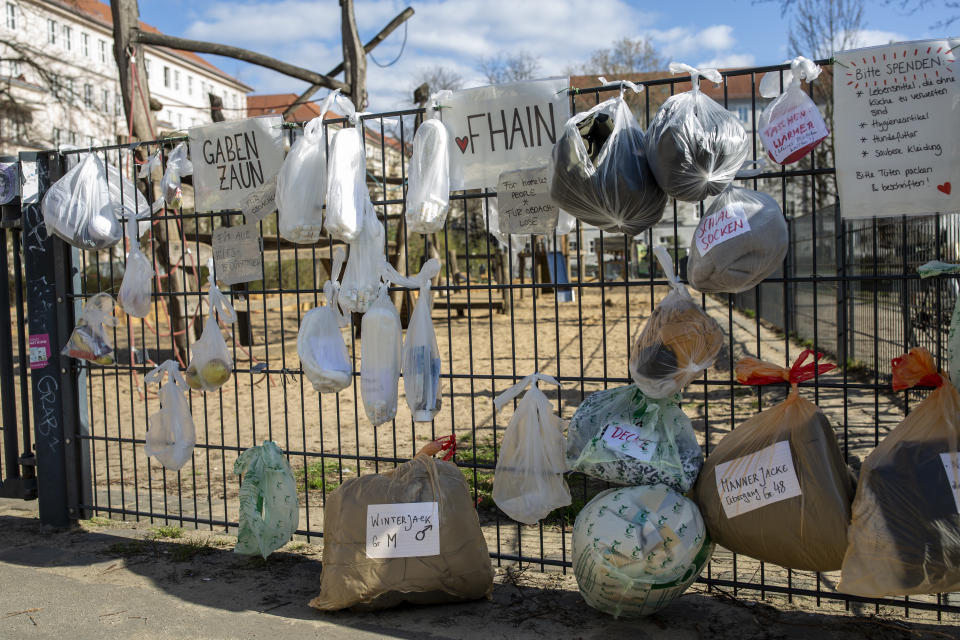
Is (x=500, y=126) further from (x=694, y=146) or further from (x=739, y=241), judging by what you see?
(x=739, y=241)

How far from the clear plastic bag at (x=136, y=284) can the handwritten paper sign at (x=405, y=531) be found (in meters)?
1.78

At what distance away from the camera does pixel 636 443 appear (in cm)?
273

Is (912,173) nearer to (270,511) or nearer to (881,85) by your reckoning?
(881,85)

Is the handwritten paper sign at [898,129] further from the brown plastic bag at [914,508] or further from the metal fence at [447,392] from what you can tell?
the brown plastic bag at [914,508]

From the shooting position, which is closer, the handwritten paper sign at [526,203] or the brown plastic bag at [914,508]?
the brown plastic bag at [914,508]

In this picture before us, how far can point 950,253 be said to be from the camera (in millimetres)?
5934

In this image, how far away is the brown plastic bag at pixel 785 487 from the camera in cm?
249

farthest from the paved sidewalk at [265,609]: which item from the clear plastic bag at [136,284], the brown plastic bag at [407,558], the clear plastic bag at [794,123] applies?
the clear plastic bag at [794,123]

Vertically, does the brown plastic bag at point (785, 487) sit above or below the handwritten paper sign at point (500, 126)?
below

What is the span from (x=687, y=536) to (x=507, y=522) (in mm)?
1736

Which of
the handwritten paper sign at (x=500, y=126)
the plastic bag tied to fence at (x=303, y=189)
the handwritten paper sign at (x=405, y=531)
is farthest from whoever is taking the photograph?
the plastic bag tied to fence at (x=303, y=189)

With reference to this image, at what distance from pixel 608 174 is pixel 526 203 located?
2.10 ft

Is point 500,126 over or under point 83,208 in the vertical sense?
over

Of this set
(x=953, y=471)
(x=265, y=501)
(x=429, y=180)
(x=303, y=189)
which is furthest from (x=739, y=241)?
(x=265, y=501)
